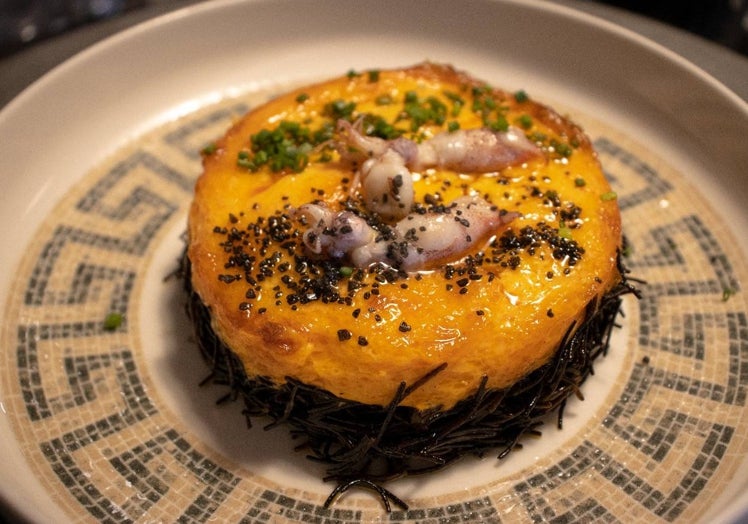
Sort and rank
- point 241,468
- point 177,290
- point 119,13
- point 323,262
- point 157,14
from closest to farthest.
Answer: point 323,262, point 241,468, point 177,290, point 157,14, point 119,13

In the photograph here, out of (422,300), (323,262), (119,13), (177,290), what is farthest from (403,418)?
(119,13)

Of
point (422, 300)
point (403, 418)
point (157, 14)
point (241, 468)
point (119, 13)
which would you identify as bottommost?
point (241, 468)

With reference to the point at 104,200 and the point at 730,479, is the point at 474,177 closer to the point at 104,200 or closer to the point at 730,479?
the point at 730,479

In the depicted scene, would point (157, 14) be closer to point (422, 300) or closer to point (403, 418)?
point (422, 300)

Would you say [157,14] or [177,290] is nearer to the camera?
[177,290]

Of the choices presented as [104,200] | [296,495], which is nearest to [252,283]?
[296,495]

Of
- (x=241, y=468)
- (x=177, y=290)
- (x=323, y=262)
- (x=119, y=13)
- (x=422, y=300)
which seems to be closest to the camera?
(x=422, y=300)

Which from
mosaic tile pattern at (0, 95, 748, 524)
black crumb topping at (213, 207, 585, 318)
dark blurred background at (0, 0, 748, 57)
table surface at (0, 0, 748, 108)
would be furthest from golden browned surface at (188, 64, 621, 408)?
dark blurred background at (0, 0, 748, 57)
